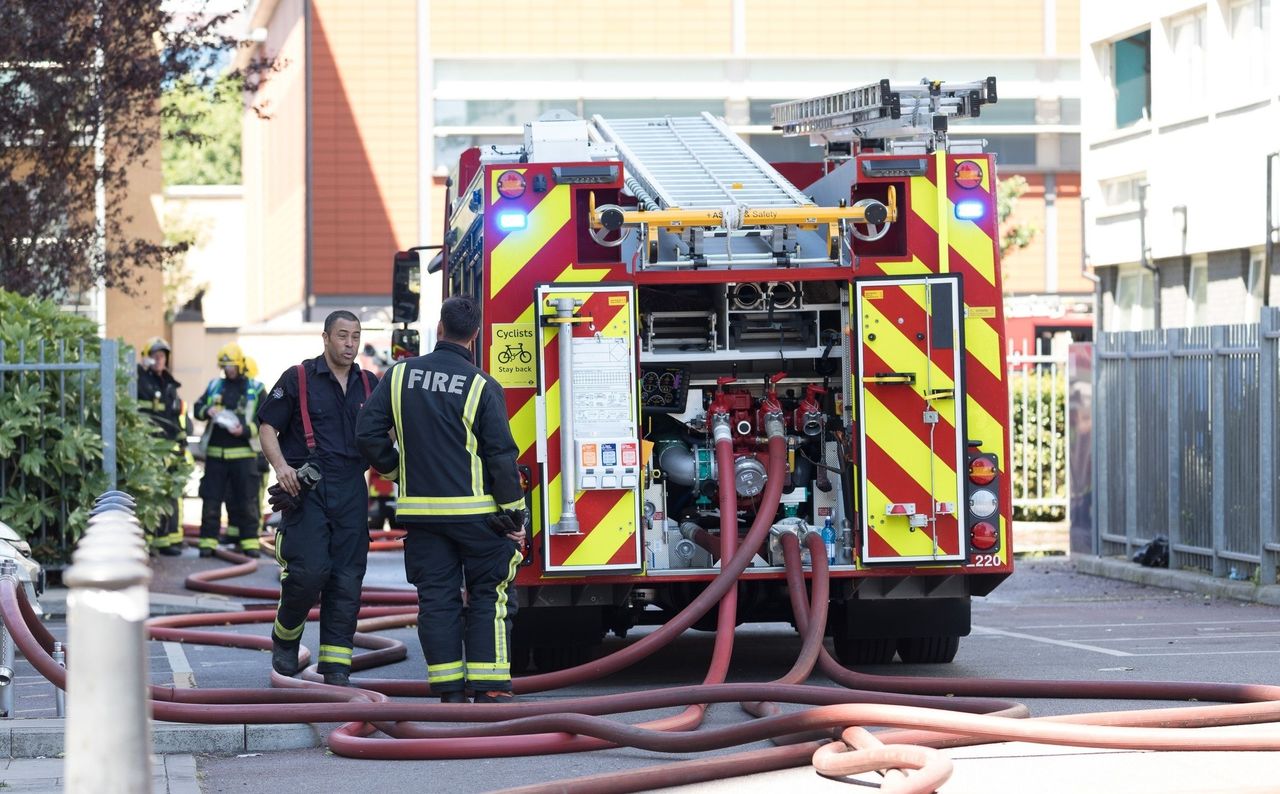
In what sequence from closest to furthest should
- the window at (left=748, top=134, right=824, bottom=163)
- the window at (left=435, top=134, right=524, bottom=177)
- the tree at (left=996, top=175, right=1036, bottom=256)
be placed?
the tree at (left=996, top=175, right=1036, bottom=256) < the window at (left=748, top=134, right=824, bottom=163) < the window at (left=435, top=134, right=524, bottom=177)

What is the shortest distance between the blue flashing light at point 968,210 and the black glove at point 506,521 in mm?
2626

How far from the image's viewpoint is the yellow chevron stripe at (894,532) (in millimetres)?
9211

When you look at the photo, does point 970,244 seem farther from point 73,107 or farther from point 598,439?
point 73,107

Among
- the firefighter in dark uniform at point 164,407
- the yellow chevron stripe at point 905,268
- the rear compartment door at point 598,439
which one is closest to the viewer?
→ the rear compartment door at point 598,439

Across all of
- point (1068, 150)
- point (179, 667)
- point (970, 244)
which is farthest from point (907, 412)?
point (1068, 150)

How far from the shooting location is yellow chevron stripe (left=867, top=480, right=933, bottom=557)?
9211 millimetres

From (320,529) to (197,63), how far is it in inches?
367

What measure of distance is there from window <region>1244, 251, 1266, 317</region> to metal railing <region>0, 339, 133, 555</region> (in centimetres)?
1316

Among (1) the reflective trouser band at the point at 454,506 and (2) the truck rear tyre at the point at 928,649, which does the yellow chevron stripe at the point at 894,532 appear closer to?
(2) the truck rear tyre at the point at 928,649

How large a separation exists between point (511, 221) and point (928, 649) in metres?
3.04

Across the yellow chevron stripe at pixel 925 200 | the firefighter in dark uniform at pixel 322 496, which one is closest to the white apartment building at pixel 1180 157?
the yellow chevron stripe at pixel 925 200

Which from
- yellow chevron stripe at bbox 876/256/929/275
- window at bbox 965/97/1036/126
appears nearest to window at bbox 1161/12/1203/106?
yellow chevron stripe at bbox 876/256/929/275

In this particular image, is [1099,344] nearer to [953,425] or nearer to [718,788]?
[953,425]

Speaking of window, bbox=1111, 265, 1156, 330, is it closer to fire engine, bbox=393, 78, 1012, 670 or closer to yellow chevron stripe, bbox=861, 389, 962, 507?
fire engine, bbox=393, 78, 1012, 670
